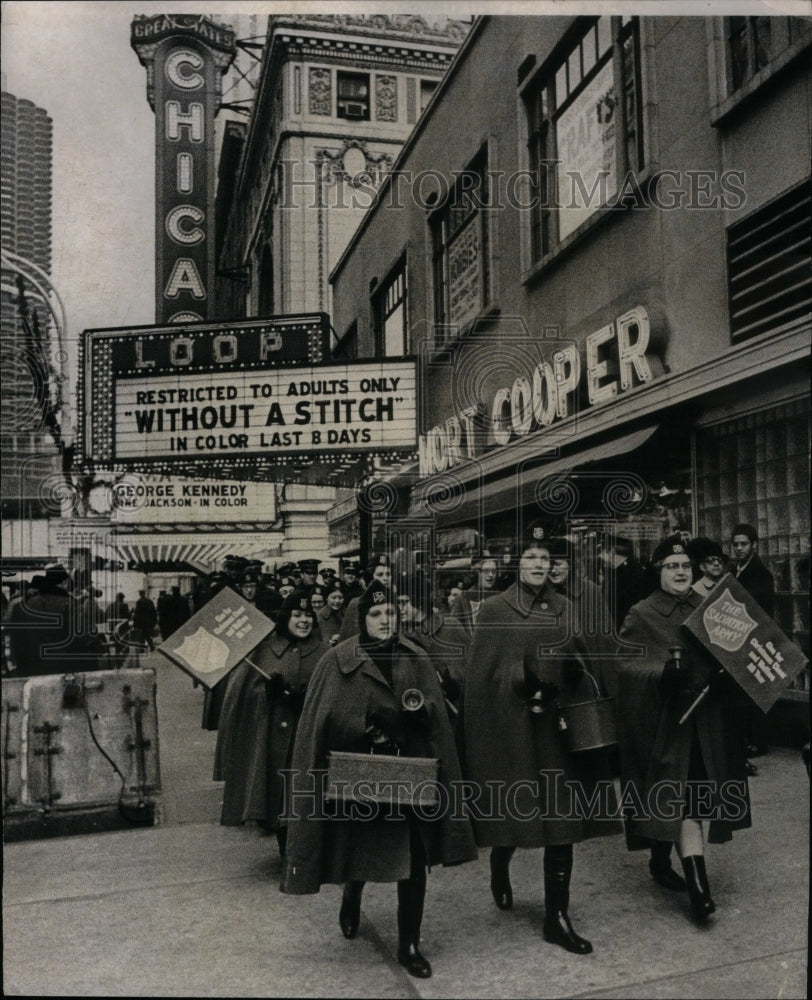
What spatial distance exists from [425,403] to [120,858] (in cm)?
293

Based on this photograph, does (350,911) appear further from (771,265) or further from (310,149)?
(310,149)

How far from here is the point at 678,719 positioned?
4.54 metres

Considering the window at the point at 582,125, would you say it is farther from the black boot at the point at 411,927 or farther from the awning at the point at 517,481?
the black boot at the point at 411,927

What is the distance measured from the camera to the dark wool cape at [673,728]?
454 centimetres

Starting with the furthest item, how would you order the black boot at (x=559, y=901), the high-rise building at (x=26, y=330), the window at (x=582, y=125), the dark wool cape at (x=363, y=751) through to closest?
the high-rise building at (x=26, y=330) < the window at (x=582, y=125) < the black boot at (x=559, y=901) < the dark wool cape at (x=363, y=751)

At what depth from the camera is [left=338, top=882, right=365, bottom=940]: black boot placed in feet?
13.9

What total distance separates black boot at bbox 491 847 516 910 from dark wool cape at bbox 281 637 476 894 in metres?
0.33

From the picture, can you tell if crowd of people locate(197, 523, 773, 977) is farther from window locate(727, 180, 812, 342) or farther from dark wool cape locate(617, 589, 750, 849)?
window locate(727, 180, 812, 342)

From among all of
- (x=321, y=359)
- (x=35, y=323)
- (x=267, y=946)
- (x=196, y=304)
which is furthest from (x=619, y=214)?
(x=267, y=946)

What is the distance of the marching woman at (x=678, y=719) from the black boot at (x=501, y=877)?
2.21 ft

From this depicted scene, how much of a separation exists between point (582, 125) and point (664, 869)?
3.82 meters

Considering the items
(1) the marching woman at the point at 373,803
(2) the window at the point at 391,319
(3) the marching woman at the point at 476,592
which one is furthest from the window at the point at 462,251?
(1) the marching woman at the point at 373,803

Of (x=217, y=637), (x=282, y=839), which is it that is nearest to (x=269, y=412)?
(x=217, y=637)

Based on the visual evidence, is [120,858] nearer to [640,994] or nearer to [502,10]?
[640,994]
